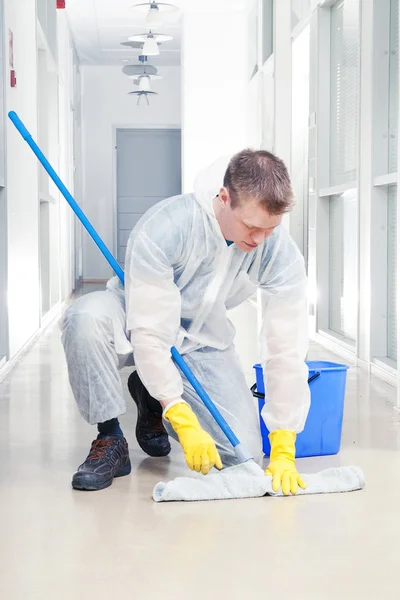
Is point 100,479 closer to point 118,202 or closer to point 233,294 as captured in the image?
point 233,294

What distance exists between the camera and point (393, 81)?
3.83m

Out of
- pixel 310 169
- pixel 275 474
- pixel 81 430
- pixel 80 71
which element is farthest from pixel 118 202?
pixel 275 474

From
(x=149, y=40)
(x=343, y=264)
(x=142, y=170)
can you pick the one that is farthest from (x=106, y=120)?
(x=343, y=264)

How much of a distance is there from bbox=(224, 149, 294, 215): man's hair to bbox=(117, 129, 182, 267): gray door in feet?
31.3

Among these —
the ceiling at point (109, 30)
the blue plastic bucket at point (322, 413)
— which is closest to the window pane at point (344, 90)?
the blue plastic bucket at point (322, 413)

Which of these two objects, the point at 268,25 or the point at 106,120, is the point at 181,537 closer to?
the point at 268,25

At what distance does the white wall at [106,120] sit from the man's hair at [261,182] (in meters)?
9.30

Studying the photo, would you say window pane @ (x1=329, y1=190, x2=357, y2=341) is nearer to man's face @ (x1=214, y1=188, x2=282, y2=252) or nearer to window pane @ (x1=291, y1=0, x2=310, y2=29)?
window pane @ (x1=291, y1=0, x2=310, y2=29)

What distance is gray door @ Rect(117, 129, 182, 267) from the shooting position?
449 inches

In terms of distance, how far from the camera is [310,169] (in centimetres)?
511

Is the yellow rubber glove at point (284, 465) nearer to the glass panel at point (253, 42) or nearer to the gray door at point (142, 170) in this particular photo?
the glass panel at point (253, 42)

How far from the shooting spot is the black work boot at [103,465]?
6.71 ft

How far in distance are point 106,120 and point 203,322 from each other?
9340 mm

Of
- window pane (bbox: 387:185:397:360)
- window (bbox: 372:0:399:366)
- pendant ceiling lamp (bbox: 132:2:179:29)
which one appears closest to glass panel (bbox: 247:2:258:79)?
pendant ceiling lamp (bbox: 132:2:179:29)
